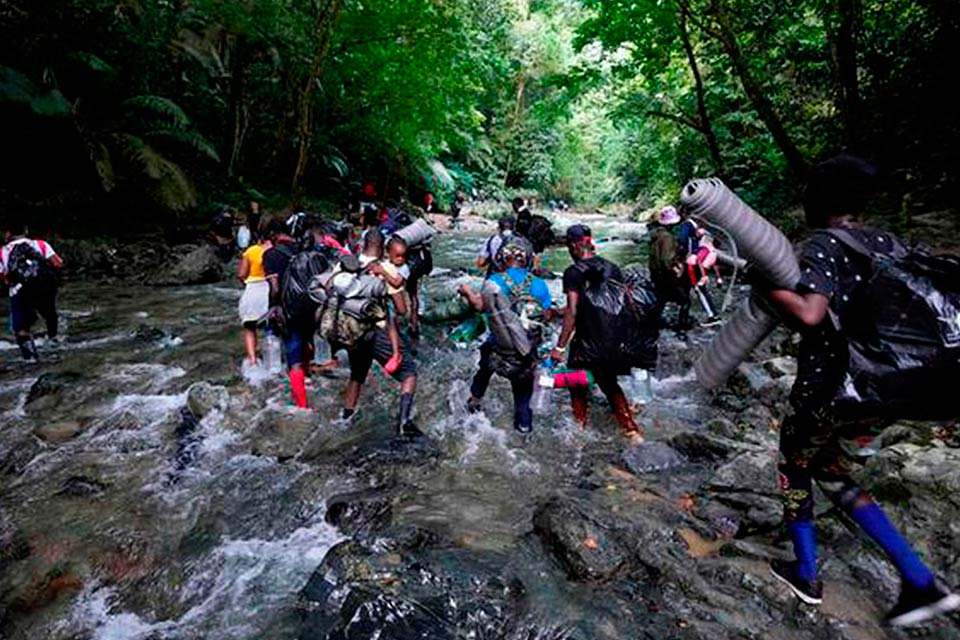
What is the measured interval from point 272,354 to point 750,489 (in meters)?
5.45

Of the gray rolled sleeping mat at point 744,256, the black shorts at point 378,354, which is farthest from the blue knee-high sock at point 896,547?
the black shorts at point 378,354

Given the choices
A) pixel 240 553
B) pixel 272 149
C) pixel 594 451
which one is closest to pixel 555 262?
pixel 272 149

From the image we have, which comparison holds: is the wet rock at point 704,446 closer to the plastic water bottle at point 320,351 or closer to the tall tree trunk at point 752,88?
the plastic water bottle at point 320,351

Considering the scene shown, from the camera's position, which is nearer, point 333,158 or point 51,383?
point 51,383

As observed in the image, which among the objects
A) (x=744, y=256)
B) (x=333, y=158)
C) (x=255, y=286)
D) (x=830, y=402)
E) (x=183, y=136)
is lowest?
(x=255, y=286)

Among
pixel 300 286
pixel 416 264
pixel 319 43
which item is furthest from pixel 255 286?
pixel 319 43

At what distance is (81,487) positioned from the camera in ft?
14.2

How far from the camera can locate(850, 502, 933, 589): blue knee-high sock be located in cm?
247

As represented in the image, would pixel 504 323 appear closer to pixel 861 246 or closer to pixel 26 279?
pixel 861 246

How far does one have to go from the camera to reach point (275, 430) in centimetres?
540

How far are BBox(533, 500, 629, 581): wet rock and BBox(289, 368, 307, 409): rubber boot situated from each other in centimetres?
311

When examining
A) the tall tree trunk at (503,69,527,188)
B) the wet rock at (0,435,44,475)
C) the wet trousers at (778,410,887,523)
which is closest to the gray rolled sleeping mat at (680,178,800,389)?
→ the wet trousers at (778,410,887,523)

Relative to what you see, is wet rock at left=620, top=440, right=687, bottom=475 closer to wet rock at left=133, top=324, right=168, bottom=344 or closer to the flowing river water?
the flowing river water

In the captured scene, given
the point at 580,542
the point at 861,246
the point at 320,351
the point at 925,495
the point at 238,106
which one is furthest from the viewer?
the point at 238,106
